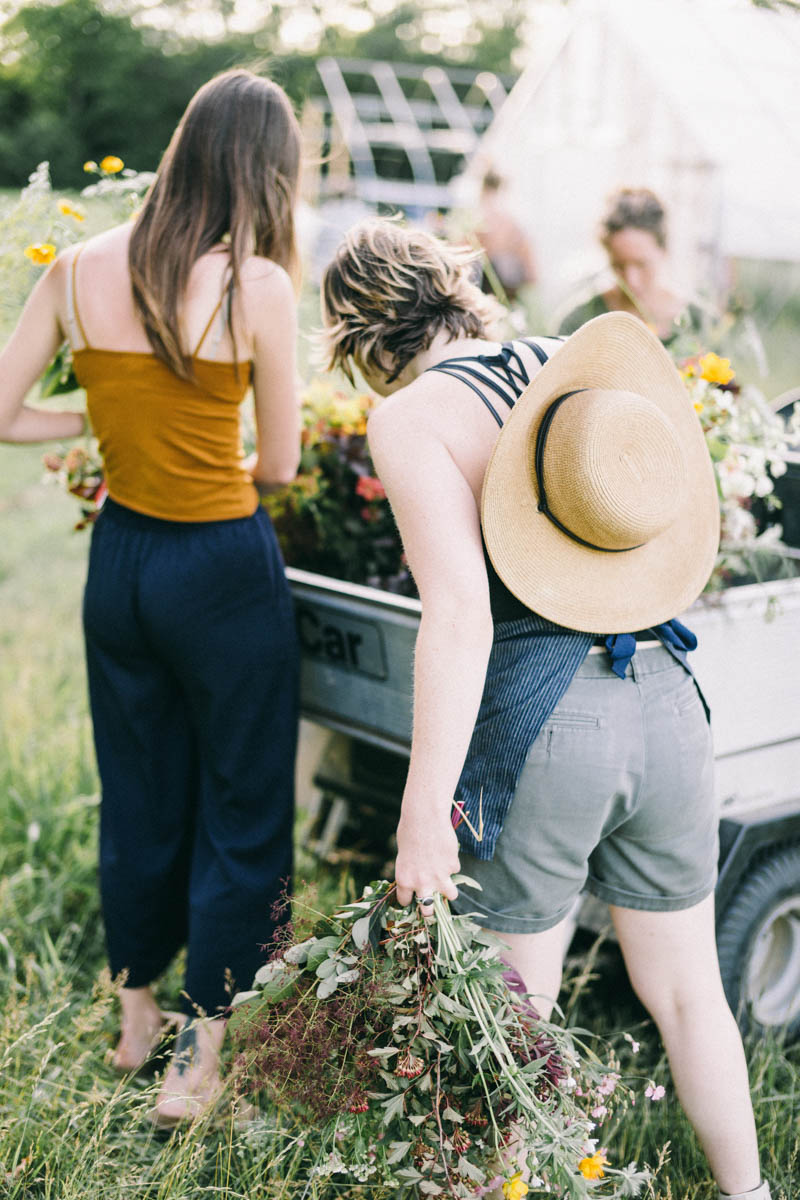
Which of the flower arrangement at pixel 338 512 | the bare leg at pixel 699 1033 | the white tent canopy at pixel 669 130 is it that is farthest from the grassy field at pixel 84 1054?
the white tent canopy at pixel 669 130

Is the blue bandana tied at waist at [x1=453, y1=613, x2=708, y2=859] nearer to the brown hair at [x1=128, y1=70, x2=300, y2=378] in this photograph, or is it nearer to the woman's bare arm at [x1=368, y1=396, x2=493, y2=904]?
the woman's bare arm at [x1=368, y1=396, x2=493, y2=904]

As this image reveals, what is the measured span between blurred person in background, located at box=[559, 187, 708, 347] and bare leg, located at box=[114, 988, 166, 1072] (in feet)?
8.77

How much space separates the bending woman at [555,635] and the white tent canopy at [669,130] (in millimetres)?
7280

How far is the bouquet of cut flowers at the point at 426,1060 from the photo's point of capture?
146 cm

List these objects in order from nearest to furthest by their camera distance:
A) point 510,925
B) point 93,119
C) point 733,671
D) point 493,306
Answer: point 510,925
point 493,306
point 733,671
point 93,119

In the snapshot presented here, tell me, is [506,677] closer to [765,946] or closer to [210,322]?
[210,322]

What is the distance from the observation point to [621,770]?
1588 millimetres

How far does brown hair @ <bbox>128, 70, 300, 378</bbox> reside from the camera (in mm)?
1993

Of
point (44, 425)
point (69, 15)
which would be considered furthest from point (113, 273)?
point (69, 15)

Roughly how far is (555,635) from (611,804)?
0.26 m

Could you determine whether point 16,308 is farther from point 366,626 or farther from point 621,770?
point 621,770

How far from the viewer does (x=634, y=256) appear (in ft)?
12.9

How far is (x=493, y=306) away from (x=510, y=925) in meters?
1.05

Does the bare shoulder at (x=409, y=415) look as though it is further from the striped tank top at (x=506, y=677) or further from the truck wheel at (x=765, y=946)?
the truck wheel at (x=765, y=946)
